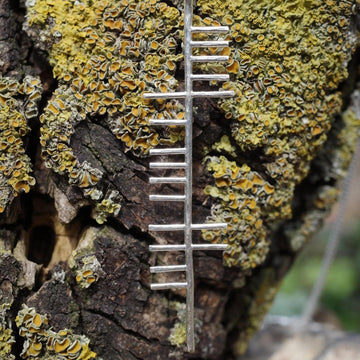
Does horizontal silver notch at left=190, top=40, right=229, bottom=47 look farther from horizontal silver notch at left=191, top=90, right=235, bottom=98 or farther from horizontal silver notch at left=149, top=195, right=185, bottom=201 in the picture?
horizontal silver notch at left=149, top=195, right=185, bottom=201

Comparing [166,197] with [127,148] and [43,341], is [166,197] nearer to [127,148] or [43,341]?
[127,148]

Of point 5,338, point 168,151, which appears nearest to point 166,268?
point 168,151

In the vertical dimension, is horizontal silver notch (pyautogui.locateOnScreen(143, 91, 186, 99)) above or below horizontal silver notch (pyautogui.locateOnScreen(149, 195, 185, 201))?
above

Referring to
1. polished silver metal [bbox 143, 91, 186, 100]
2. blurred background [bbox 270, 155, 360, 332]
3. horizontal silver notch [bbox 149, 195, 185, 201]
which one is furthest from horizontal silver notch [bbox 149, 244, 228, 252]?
blurred background [bbox 270, 155, 360, 332]

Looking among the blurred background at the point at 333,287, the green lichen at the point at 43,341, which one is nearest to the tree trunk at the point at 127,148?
the green lichen at the point at 43,341

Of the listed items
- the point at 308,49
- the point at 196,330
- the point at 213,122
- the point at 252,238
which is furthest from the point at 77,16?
the point at 196,330

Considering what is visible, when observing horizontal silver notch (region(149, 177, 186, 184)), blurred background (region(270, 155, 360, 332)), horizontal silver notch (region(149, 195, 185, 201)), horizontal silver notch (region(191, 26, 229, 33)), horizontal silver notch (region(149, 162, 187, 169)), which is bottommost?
blurred background (region(270, 155, 360, 332))

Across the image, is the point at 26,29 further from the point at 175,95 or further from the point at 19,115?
the point at 175,95
